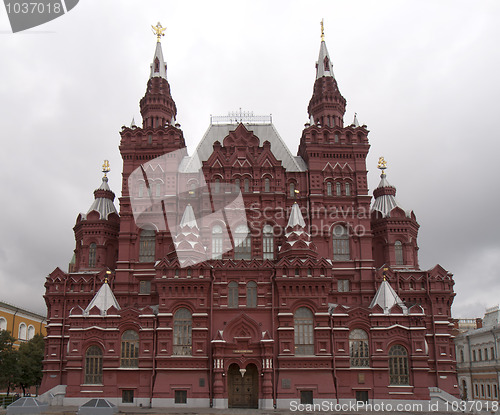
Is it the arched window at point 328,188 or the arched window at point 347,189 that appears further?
the arched window at point 328,188

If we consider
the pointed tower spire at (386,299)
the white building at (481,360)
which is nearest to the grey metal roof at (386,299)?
the pointed tower spire at (386,299)

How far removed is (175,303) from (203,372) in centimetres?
617

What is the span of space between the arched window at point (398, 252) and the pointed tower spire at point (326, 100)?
1393cm

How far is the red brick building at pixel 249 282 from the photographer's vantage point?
44.5 m

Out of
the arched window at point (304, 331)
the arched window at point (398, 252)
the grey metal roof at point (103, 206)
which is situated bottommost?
the arched window at point (304, 331)

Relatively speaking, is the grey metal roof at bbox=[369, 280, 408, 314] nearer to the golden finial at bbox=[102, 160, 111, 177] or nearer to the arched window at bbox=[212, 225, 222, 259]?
the arched window at bbox=[212, 225, 222, 259]

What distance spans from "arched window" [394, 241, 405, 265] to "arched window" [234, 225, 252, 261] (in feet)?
48.6

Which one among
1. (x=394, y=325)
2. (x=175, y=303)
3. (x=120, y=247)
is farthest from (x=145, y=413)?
(x=394, y=325)

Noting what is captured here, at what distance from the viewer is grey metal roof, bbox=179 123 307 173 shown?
55531 mm

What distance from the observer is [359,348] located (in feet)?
149

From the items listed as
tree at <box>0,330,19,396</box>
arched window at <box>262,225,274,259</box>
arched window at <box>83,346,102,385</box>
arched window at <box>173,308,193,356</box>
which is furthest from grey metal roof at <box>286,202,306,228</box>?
tree at <box>0,330,19,396</box>

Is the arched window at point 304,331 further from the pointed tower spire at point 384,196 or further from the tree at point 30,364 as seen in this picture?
the tree at point 30,364

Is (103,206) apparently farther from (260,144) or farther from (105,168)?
(260,144)

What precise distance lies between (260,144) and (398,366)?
2657cm
